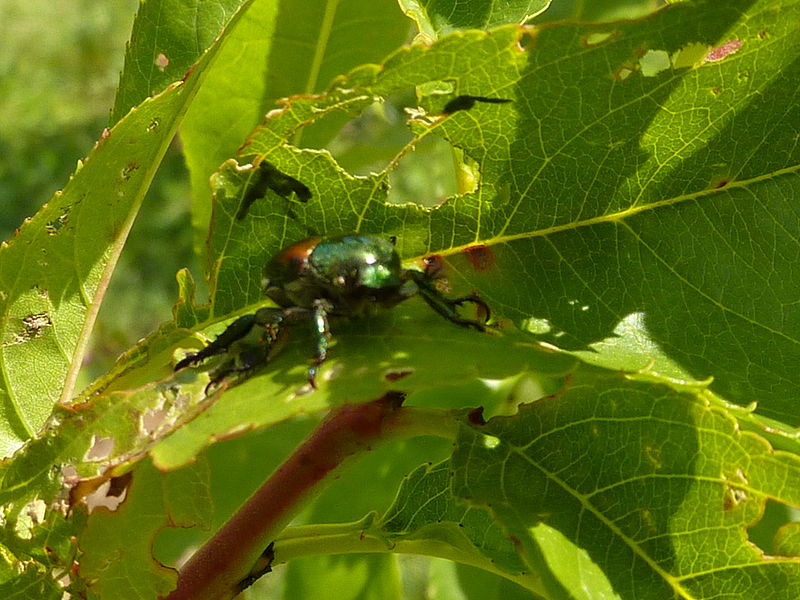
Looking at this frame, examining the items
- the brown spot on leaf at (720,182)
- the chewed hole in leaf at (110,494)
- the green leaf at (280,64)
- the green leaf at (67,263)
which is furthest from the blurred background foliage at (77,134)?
the brown spot on leaf at (720,182)

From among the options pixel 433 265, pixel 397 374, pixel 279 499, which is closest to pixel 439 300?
pixel 433 265

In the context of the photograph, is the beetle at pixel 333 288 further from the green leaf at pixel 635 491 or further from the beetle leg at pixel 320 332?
the green leaf at pixel 635 491

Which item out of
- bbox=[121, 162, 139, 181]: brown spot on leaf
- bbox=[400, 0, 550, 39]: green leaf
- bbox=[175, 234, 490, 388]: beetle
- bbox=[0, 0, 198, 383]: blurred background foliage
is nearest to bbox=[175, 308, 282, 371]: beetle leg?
bbox=[175, 234, 490, 388]: beetle

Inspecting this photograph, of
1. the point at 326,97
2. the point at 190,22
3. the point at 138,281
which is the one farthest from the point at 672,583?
the point at 138,281

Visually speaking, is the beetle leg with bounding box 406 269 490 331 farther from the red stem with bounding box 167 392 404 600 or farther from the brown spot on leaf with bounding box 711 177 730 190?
the brown spot on leaf with bounding box 711 177 730 190

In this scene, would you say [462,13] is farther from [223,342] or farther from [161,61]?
[223,342]

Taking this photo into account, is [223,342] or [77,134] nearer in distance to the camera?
[223,342]

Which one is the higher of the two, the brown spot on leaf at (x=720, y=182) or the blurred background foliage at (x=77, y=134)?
the brown spot on leaf at (x=720, y=182)
